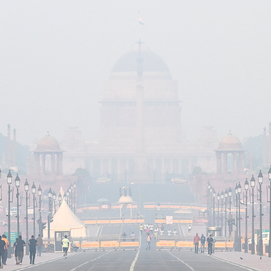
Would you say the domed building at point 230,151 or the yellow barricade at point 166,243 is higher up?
the domed building at point 230,151

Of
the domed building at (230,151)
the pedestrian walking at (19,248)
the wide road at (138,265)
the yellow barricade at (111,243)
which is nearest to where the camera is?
the wide road at (138,265)

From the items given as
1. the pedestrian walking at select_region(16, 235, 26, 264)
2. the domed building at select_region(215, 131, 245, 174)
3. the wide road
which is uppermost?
the domed building at select_region(215, 131, 245, 174)

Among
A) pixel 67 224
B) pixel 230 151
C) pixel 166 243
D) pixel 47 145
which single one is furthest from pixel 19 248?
pixel 47 145

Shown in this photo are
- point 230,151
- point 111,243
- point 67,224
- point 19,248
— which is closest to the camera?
point 19,248

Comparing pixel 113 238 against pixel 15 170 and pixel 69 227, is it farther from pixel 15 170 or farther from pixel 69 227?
pixel 15 170

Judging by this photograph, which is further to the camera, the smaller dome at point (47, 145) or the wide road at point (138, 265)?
the smaller dome at point (47, 145)

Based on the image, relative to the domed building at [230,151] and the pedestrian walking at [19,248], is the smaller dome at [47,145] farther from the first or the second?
the pedestrian walking at [19,248]

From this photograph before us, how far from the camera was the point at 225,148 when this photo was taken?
7505 inches

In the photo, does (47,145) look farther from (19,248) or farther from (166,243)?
(19,248)

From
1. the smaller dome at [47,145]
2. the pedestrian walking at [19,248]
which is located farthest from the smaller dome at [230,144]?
the pedestrian walking at [19,248]

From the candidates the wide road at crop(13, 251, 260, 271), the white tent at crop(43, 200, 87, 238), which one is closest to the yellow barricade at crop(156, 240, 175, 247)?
the white tent at crop(43, 200, 87, 238)

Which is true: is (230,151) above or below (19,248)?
above

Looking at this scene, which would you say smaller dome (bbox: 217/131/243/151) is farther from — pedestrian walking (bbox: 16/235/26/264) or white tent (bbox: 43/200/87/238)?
pedestrian walking (bbox: 16/235/26/264)

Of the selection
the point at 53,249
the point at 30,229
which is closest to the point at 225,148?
the point at 30,229
